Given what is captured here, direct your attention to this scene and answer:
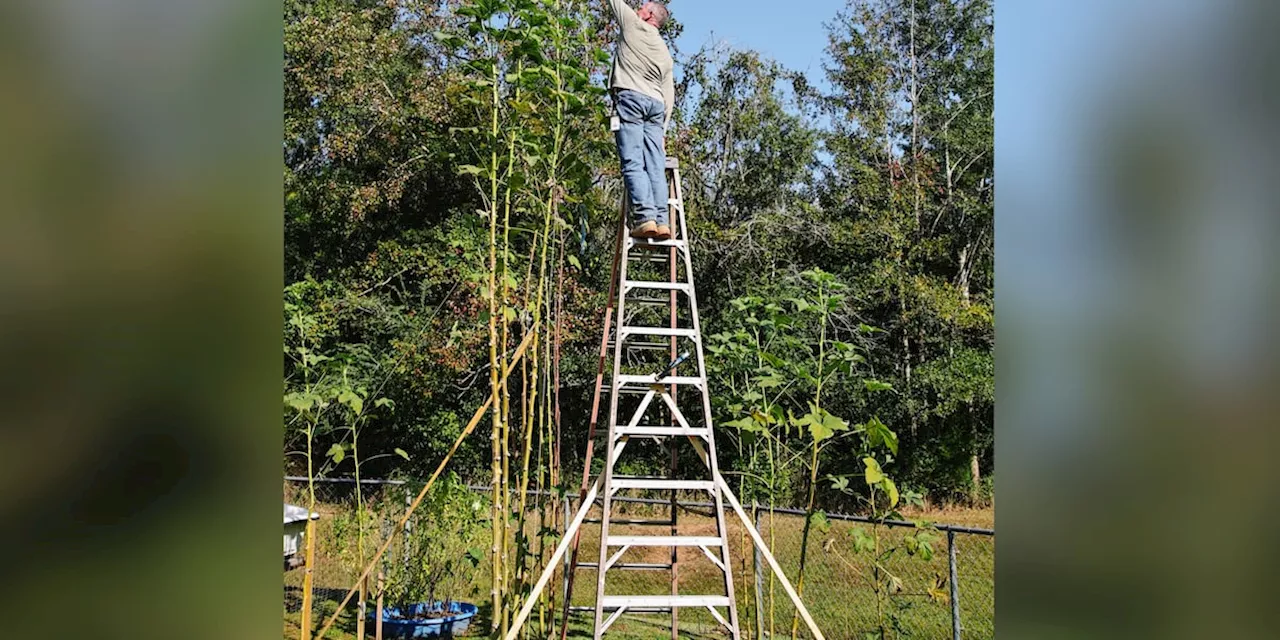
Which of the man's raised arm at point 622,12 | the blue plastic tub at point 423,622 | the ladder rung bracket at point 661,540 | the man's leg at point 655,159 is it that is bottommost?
the blue plastic tub at point 423,622

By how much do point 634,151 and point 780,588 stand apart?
179 inches

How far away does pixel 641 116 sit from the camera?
10.6 feet

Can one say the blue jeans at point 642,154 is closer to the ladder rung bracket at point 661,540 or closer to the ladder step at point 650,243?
the ladder step at point 650,243

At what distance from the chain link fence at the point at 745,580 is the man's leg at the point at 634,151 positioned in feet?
4.54

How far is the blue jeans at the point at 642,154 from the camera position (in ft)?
10.5

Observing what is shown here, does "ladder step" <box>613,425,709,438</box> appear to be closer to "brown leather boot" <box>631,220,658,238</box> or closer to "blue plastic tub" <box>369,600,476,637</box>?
"brown leather boot" <box>631,220,658,238</box>

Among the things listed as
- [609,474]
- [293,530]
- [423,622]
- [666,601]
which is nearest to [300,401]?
[609,474]

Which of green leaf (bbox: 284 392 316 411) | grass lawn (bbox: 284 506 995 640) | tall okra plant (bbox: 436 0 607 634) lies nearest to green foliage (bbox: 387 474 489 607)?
grass lawn (bbox: 284 506 995 640)

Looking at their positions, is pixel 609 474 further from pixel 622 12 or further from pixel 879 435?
pixel 622 12

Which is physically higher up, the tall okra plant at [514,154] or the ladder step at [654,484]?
the tall okra plant at [514,154]

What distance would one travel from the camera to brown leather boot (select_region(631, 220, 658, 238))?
3.17 m

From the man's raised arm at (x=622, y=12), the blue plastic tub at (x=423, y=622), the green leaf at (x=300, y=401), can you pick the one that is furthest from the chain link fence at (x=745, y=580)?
the man's raised arm at (x=622, y=12)
